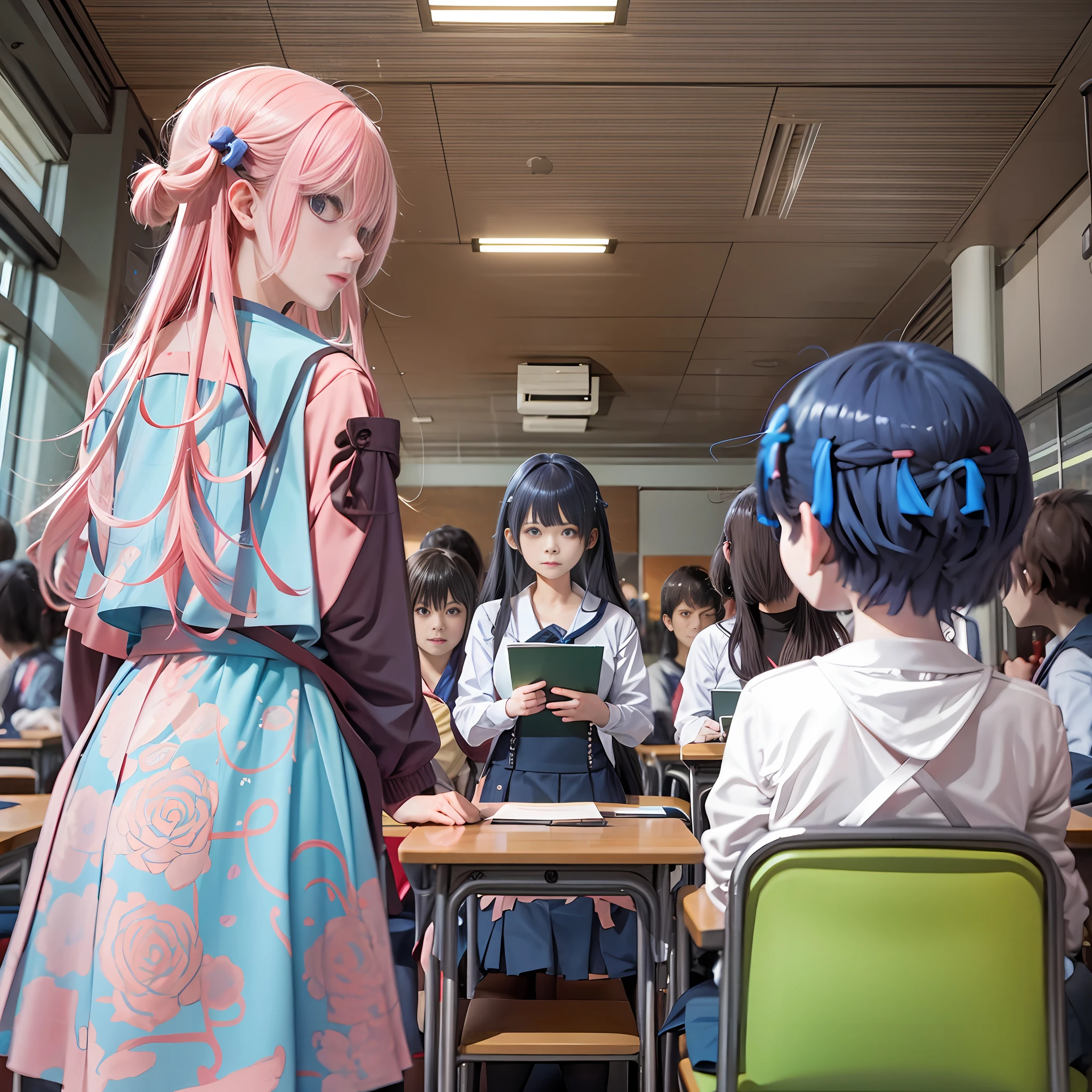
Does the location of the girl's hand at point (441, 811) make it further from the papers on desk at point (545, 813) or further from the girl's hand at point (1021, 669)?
the girl's hand at point (1021, 669)

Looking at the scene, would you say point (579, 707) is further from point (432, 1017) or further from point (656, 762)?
point (656, 762)

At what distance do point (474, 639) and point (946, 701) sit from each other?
1737mm

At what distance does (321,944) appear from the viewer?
76 cm

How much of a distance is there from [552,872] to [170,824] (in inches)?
42.3

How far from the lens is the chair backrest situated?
0.99 metres

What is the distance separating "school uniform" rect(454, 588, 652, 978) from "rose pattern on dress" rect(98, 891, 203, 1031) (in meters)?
1.55

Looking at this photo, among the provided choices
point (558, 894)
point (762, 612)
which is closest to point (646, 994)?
point (558, 894)

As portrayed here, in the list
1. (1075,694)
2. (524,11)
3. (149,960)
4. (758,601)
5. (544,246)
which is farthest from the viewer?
(544,246)

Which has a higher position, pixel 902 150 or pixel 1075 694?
pixel 902 150

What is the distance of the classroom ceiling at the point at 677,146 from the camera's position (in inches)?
133

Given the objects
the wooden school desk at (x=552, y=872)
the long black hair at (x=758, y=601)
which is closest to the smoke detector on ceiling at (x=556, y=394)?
the long black hair at (x=758, y=601)

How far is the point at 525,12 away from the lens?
328 centimetres

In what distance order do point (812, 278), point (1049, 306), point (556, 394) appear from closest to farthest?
point (1049, 306), point (812, 278), point (556, 394)

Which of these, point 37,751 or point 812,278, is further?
point 812,278
